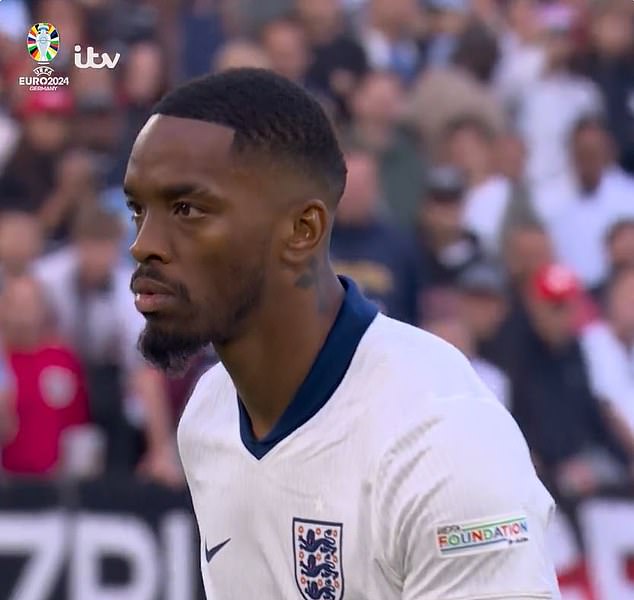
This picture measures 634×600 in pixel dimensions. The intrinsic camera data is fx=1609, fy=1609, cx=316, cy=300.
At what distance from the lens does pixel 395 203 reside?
7.54m

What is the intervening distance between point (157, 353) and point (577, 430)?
4.61m

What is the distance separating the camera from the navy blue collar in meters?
2.62

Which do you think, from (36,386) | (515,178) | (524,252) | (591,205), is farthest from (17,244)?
(591,205)

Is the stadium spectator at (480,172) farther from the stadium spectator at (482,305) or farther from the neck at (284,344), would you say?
the neck at (284,344)

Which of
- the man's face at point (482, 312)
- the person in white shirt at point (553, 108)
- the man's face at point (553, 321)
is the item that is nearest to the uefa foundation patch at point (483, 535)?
the man's face at point (482, 312)

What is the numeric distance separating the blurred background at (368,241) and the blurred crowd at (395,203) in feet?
0.04

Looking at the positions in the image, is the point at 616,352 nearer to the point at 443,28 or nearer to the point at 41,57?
the point at 443,28

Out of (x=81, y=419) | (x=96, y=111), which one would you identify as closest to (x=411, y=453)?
(x=81, y=419)

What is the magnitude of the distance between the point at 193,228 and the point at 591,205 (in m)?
5.76

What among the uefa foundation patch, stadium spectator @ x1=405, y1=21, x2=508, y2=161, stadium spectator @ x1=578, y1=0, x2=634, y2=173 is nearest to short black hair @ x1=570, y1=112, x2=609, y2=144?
stadium spectator @ x1=578, y1=0, x2=634, y2=173

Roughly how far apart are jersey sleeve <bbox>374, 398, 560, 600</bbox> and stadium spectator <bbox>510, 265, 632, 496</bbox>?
4.41 metres

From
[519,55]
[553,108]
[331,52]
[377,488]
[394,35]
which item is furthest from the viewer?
[519,55]

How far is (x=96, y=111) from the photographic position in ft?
24.3

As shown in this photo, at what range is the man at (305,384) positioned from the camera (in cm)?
232
